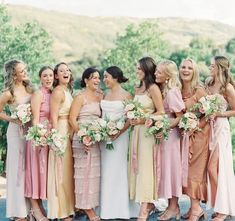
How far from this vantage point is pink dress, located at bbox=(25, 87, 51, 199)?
775cm

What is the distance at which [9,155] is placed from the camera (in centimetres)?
790

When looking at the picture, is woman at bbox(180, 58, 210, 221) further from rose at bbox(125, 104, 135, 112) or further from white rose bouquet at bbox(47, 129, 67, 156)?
white rose bouquet at bbox(47, 129, 67, 156)

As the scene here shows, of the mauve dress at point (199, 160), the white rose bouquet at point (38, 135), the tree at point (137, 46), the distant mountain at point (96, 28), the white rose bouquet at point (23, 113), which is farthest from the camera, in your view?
the distant mountain at point (96, 28)

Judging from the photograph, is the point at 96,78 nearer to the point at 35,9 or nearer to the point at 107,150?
the point at 107,150

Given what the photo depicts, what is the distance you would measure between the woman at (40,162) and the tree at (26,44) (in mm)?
22909

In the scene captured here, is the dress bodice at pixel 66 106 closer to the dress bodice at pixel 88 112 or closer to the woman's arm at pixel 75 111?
the woman's arm at pixel 75 111

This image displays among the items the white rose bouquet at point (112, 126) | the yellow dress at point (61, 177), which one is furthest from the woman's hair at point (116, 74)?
the yellow dress at point (61, 177)

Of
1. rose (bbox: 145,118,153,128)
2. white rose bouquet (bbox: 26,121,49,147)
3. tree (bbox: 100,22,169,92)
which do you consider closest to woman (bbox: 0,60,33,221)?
white rose bouquet (bbox: 26,121,49,147)

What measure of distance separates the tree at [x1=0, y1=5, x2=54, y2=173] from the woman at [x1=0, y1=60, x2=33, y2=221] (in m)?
22.8

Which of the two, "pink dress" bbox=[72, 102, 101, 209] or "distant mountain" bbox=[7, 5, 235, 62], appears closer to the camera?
"pink dress" bbox=[72, 102, 101, 209]

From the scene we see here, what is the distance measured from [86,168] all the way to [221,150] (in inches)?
70.6

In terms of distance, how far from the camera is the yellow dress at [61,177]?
777cm

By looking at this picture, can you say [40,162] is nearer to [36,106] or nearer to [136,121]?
[36,106]

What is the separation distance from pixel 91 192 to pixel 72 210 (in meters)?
0.39
